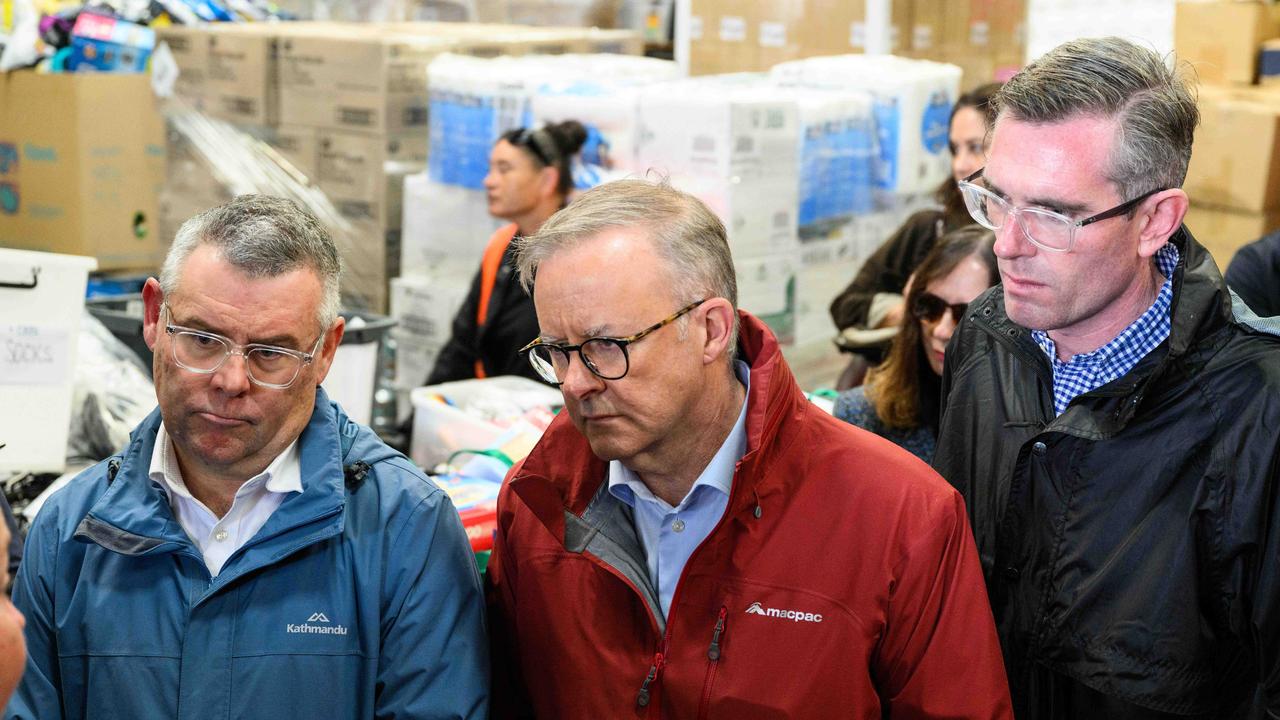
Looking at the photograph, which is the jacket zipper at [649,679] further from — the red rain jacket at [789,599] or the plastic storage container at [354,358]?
the plastic storage container at [354,358]

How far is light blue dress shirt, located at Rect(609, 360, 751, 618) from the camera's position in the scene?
1.96 m

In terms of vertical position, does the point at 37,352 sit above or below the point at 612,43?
below

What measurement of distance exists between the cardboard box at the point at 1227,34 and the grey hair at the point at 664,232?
3.78m

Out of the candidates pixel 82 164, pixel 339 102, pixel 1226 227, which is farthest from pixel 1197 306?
pixel 82 164

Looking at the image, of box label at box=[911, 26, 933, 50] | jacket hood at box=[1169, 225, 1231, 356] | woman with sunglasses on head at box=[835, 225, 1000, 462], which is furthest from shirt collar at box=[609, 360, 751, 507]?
box label at box=[911, 26, 933, 50]

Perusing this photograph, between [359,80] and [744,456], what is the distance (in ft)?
12.6

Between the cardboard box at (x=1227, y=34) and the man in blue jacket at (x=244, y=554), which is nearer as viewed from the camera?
the man in blue jacket at (x=244, y=554)

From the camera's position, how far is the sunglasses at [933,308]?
9.84ft

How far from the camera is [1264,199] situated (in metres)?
4.83

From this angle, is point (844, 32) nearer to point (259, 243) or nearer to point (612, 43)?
point (612, 43)

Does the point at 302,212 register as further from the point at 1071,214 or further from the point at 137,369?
the point at 137,369

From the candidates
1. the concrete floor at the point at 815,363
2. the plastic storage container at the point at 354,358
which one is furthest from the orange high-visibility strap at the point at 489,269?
the concrete floor at the point at 815,363

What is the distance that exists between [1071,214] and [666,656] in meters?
0.85

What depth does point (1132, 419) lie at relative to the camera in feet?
6.34
